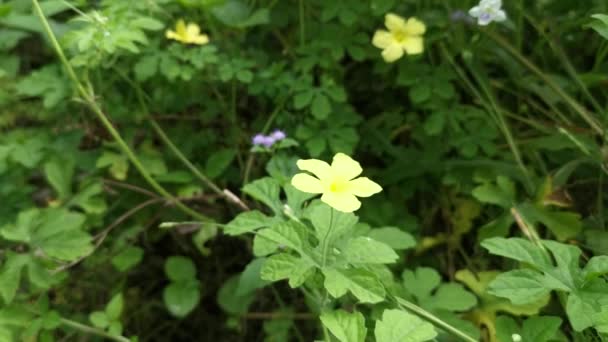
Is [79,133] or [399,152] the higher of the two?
[399,152]

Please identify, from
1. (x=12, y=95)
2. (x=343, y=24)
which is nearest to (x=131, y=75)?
(x=12, y=95)

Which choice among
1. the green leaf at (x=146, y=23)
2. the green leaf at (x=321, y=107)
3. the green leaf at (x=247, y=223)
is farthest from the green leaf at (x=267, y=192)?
the green leaf at (x=146, y=23)

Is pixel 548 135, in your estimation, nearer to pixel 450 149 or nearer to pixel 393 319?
pixel 450 149

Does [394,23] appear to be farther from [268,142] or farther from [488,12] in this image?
[268,142]

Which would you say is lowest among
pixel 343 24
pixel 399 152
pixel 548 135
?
pixel 399 152

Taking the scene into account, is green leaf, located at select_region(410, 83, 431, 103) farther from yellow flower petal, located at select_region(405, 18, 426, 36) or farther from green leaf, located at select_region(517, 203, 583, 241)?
green leaf, located at select_region(517, 203, 583, 241)

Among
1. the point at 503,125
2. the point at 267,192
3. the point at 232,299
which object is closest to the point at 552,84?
the point at 503,125
